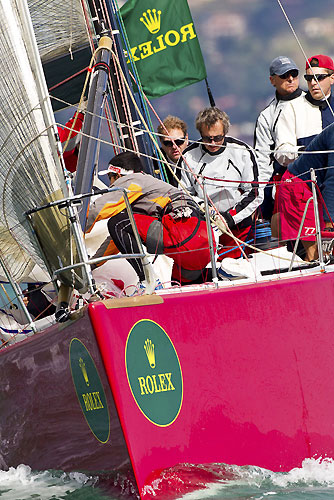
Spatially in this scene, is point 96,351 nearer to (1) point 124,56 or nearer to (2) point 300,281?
(2) point 300,281

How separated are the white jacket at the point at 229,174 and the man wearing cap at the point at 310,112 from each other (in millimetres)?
552

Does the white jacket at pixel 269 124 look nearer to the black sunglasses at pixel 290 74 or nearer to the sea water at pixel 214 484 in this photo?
the black sunglasses at pixel 290 74

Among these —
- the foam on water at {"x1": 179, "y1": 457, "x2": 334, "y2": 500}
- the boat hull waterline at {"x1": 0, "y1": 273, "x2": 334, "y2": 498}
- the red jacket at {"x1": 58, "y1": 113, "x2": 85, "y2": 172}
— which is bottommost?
the foam on water at {"x1": 179, "y1": 457, "x2": 334, "y2": 500}

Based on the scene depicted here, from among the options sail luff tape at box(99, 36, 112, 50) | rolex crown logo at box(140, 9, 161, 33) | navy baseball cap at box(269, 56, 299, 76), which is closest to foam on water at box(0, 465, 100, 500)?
sail luff tape at box(99, 36, 112, 50)

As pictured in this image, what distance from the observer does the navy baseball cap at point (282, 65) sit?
217 inches

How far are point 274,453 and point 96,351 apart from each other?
1.00 meters

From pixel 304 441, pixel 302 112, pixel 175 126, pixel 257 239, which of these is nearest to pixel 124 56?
pixel 175 126

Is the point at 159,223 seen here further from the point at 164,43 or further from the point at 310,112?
the point at 164,43

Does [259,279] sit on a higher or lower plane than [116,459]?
higher

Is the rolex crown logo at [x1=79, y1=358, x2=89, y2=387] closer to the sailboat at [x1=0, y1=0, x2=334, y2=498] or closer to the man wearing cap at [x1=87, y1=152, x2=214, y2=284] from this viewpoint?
the sailboat at [x1=0, y1=0, x2=334, y2=498]

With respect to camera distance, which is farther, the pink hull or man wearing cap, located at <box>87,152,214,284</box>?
man wearing cap, located at <box>87,152,214,284</box>

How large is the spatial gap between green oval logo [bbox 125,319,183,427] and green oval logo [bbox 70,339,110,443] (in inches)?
5.1

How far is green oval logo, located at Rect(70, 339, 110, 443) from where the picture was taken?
3350 millimetres

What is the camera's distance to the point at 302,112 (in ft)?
18.1
